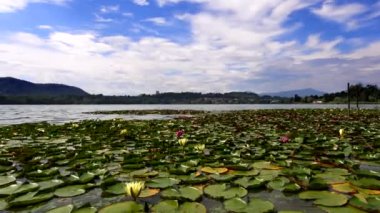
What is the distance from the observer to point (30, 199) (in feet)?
13.4

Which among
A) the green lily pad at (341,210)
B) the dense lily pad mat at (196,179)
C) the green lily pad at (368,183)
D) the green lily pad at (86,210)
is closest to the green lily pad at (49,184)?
the dense lily pad mat at (196,179)

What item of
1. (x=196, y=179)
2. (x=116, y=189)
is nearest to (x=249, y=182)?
(x=196, y=179)

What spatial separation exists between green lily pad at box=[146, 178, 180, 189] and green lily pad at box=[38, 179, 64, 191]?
1.29 metres

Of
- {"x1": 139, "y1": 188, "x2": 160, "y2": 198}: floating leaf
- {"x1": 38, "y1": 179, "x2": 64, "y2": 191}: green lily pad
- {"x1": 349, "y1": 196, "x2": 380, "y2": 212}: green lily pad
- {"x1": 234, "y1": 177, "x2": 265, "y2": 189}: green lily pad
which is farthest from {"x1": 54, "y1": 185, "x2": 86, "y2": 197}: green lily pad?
{"x1": 349, "y1": 196, "x2": 380, "y2": 212}: green lily pad

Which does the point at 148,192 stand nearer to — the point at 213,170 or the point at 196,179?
the point at 196,179

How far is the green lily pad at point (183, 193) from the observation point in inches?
156

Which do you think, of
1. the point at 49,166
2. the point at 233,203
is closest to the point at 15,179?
the point at 49,166

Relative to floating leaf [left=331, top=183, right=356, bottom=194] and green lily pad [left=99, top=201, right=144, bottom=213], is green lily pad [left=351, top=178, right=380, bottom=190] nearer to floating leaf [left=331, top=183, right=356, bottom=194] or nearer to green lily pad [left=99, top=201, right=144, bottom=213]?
floating leaf [left=331, top=183, right=356, bottom=194]

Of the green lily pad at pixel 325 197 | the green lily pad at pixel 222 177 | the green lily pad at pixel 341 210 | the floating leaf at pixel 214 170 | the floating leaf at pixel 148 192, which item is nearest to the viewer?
the green lily pad at pixel 341 210

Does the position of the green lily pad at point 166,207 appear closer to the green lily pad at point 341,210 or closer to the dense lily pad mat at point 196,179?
the dense lily pad mat at point 196,179

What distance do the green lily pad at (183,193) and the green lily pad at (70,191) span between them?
44.7 inches

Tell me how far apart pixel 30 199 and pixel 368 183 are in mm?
4348

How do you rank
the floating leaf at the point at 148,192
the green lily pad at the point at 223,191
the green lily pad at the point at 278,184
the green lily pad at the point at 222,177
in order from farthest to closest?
the green lily pad at the point at 222,177, the green lily pad at the point at 278,184, the floating leaf at the point at 148,192, the green lily pad at the point at 223,191

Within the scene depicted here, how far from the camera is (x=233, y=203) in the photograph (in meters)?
3.72
